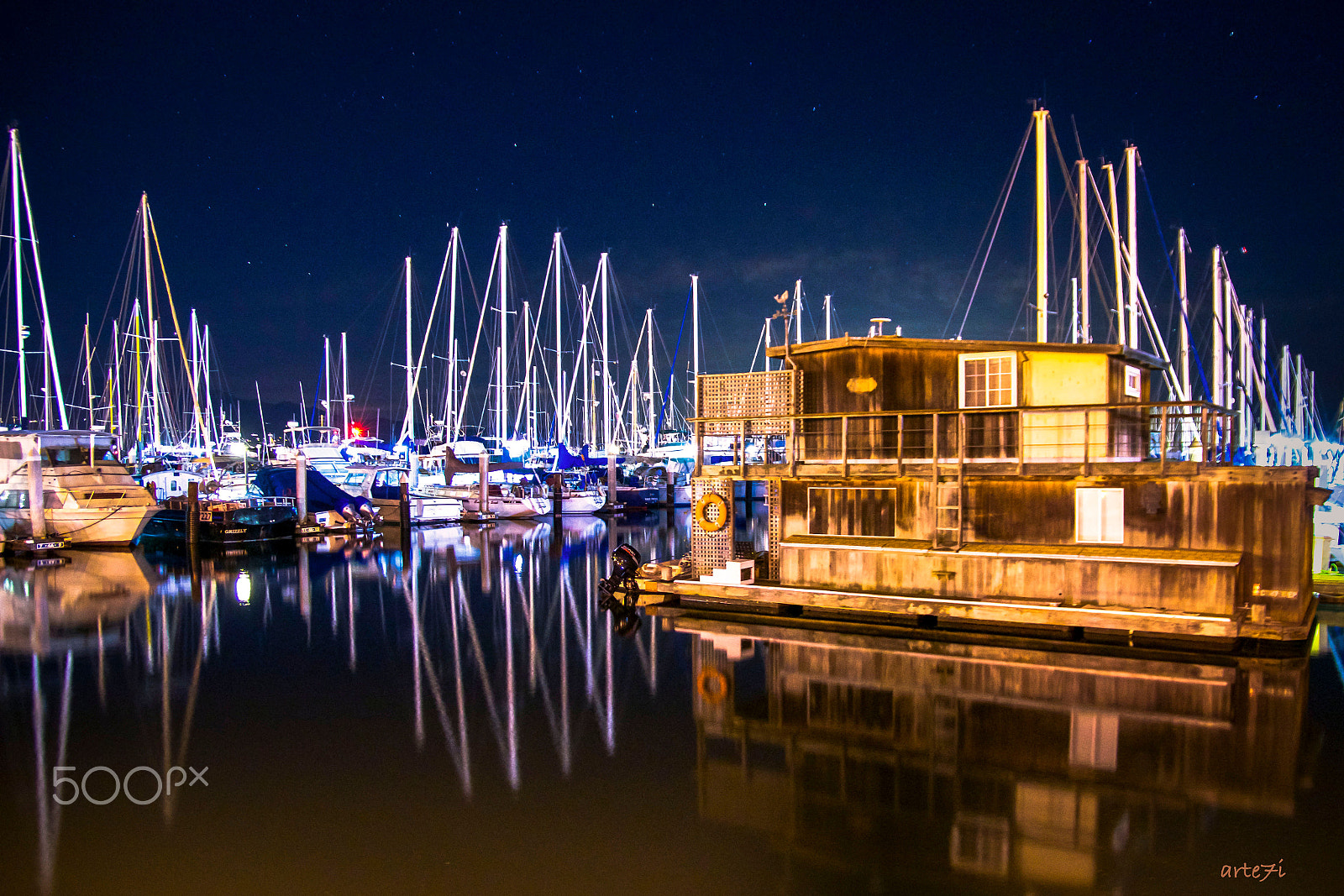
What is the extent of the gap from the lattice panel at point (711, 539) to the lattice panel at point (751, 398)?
1.47m

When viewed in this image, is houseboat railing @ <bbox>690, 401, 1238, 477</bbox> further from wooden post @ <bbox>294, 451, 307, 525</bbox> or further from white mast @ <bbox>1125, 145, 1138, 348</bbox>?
wooden post @ <bbox>294, 451, 307, 525</bbox>

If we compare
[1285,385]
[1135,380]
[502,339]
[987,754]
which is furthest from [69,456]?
[1285,385]

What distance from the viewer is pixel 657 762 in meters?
12.7

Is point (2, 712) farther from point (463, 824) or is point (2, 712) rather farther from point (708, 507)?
point (708, 507)

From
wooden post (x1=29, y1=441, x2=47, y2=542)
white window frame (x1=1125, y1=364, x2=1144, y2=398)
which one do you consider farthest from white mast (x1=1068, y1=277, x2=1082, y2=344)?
wooden post (x1=29, y1=441, x2=47, y2=542)

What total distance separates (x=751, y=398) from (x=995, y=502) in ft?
22.6

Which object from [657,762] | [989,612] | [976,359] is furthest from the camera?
[976,359]

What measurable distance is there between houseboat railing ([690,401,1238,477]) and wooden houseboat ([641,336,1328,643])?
6 centimetres

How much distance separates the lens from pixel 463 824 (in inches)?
410

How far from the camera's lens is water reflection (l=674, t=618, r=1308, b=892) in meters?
9.59

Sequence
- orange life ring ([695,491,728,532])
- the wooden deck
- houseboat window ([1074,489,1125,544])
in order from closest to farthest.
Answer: the wooden deck, houseboat window ([1074,489,1125,544]), orange life ring ([695,491,728,532])

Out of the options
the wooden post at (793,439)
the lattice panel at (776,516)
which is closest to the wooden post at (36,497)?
the lattice panel at (776,516)

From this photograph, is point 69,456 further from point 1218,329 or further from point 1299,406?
point 1299,406

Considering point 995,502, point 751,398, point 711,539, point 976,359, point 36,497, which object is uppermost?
point 976,359
